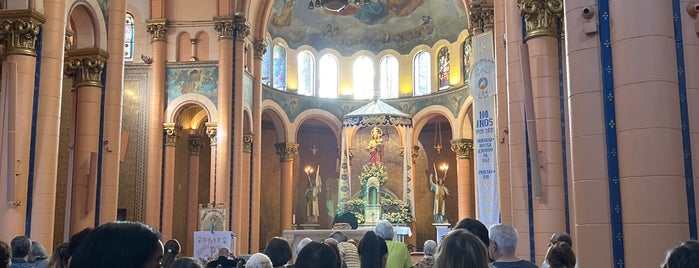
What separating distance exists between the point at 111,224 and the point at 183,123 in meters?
23.6

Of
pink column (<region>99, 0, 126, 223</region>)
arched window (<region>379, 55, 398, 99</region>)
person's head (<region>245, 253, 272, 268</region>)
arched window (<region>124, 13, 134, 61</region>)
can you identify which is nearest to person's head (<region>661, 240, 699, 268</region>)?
person's head (<region>245, 253, 272, 268</region>)

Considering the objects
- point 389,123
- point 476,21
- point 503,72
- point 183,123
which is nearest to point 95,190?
point 503,72

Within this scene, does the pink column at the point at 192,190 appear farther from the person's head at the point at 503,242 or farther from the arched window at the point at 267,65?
the person's head at the point at 503,242

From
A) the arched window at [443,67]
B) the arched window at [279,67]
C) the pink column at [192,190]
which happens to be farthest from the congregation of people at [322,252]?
the arched window at [443,67]

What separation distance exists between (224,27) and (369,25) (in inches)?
426

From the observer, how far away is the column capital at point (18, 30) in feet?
39.9

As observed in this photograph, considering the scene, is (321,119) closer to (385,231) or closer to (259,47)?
(259,47)

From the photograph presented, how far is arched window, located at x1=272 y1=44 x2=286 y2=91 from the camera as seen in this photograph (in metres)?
30.3

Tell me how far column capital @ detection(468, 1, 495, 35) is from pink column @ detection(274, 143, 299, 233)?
1118 centimetres

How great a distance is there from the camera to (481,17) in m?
21.7

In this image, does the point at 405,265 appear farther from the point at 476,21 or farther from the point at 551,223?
the point at 476,21

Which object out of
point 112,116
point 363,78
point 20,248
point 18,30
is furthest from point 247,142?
point 20,248

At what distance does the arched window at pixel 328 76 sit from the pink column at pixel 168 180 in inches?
419

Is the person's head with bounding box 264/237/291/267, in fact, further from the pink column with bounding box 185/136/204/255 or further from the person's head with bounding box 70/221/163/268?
the pink column with bounding box 185/136/204/255
